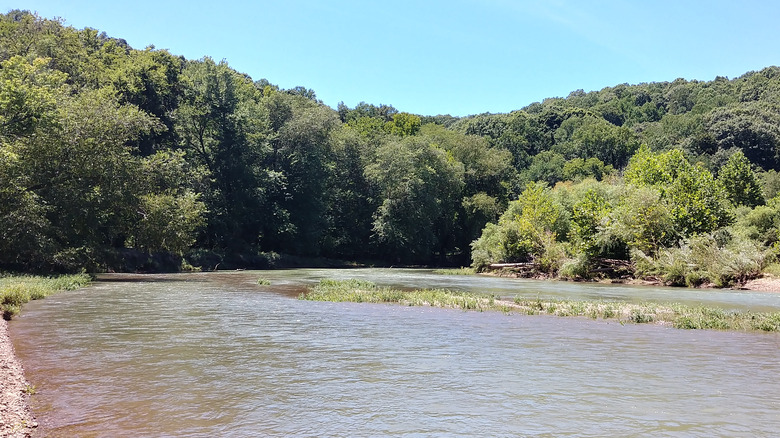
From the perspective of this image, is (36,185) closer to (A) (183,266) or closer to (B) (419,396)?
(A) (183,266)

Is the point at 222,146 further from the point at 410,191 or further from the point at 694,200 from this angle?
the point at 694,200

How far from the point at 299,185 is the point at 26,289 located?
48.5m

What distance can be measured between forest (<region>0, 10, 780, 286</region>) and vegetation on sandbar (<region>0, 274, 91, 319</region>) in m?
4.68

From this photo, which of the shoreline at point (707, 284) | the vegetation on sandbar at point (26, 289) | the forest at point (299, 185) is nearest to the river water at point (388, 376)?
the vegetation on sandbar at point (26, 289)

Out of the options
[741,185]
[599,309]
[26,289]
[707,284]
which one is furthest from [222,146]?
[741,185]

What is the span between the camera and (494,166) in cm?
8175

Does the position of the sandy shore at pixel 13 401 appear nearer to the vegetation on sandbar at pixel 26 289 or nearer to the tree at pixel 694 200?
the vegetation on sandbar at pixel 26 289

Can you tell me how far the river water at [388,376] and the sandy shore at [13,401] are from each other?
23 centimetres

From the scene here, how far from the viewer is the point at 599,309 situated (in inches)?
786

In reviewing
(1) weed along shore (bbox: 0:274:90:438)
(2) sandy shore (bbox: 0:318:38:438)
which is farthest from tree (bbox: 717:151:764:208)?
(2) sandy shore (bbox: 0:318:38:438)

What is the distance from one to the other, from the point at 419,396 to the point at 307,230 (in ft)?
202

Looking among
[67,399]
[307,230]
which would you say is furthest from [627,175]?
[67,399]

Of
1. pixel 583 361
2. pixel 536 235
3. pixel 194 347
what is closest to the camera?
pixel 583 361

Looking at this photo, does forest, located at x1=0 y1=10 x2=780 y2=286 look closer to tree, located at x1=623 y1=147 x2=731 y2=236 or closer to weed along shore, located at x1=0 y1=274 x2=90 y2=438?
tree, located at x1=623 y1=147 x2=731 y2=236
